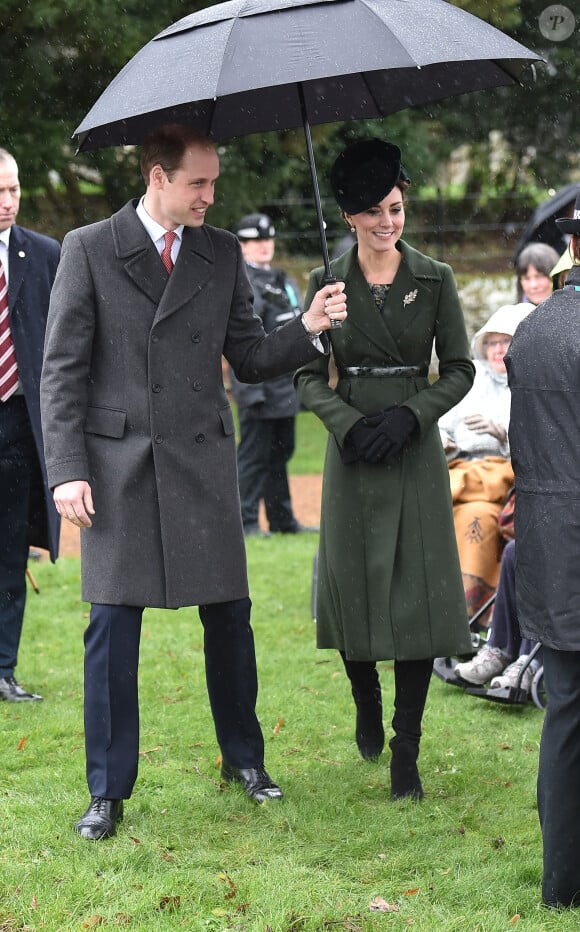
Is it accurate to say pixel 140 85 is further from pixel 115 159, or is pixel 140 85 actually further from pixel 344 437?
pixel 115 159

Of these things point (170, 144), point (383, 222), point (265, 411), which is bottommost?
point (265, 411)

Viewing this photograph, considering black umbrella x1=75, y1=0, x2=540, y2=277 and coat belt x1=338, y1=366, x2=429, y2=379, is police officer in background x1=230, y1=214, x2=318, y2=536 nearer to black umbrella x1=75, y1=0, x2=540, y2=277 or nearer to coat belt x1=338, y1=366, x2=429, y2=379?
coat belt x1=338, y1=366, x2=429, y2=379

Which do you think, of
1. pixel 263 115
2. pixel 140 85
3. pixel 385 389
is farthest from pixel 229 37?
pixel 385 389

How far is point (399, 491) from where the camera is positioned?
4.96 m

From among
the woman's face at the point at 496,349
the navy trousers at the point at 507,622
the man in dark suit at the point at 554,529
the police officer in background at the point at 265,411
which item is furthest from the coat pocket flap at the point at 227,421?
the police officer in background at the point at 265,411

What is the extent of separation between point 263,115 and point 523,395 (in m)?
1.80

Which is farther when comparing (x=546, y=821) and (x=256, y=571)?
(x=256, y=571)

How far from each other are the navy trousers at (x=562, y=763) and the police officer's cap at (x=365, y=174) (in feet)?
5.77

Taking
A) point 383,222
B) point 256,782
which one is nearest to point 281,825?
point 256,782

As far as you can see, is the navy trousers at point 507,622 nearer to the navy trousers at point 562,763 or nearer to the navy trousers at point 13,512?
the navy trousers at point 13,512

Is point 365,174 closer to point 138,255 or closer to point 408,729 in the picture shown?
point 138,255

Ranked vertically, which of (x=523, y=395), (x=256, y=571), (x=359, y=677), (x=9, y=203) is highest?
(x=9, y=203)

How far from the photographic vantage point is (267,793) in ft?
16.3

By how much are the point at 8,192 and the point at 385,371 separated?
2105mm
